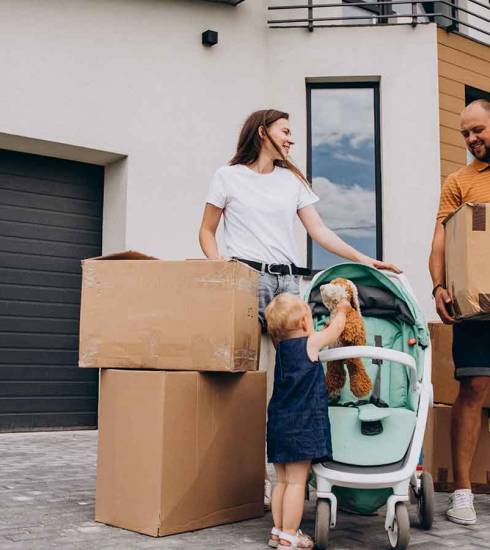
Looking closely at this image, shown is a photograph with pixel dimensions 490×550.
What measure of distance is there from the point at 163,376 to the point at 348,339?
86 cm

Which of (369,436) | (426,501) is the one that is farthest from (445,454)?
(369,436)

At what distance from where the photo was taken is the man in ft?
12.8

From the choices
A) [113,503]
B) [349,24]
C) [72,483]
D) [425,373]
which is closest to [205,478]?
[113,503]

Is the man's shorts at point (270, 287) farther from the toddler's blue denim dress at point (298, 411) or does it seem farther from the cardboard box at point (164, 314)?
the toddler's blue denim dress at point (298, 411)

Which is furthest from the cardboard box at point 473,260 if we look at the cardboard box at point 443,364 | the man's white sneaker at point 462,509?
the cardboard box at point 443,364

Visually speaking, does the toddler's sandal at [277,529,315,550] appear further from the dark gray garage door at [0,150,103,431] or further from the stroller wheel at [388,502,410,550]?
the dark gray garage door at [0,150,103,431]

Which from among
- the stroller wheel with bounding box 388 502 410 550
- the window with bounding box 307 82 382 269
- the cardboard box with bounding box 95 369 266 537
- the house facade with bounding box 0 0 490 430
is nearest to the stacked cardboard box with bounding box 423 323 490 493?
the cardboard box with bounding box 95 369 266 537

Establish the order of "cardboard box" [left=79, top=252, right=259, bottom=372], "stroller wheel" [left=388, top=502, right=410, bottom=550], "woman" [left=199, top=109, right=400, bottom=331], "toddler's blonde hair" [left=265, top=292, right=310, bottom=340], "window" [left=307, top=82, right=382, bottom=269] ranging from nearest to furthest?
"stroller wheel" [left=388, top=502, right=410, bottom=550] < "toddler's blonde hair" [left=265, top=292, right=310, bottom=340] < "cardboard box" [left=79, top=252, right=259, bottom=372] < "woman" [left=199, top=109, right=400, bottom=331] < "window" [left=307, top=82, right=382, bottom=269]

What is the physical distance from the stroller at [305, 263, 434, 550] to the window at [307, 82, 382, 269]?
506cm

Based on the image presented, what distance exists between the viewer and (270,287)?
3869 millimetres

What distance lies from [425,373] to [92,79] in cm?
531

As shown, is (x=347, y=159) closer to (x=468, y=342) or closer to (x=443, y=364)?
(x=443, y=364)

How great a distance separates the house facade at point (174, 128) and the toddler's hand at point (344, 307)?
4.51 meters

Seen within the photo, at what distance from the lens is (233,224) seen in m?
3.93
